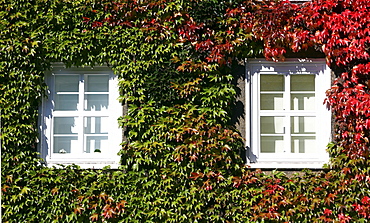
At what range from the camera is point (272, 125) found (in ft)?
21.9

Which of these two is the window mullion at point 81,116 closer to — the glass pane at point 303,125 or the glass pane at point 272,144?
the glass pane at point 272,144

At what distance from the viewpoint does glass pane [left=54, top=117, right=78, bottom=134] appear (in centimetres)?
668

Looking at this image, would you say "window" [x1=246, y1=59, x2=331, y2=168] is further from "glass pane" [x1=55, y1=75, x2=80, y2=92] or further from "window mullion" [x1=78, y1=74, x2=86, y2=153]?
"glass pane" [x1=55, y1=75, x2=80, y2=92]

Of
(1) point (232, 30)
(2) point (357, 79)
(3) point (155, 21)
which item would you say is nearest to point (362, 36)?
(2) point (357, 79)

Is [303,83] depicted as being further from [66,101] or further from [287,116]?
[66,101]

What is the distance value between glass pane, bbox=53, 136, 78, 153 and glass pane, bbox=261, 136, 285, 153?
2.76m

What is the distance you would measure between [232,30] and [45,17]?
2661 millimetres

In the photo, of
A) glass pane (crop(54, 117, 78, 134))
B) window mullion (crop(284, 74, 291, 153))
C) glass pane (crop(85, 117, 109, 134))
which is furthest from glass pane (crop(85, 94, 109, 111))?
window mullion (crop(284, 74, 291, 153))

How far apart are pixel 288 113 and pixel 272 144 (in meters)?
0.51

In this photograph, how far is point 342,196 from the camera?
20.9ft

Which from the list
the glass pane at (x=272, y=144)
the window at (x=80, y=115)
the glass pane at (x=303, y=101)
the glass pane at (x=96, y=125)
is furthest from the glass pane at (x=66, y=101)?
the glass pane at (x=303, y=101)

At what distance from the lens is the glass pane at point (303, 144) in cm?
668

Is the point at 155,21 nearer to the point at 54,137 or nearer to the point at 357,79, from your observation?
the point at 54,137

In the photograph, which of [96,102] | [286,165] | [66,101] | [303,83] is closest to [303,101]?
[303,83]
